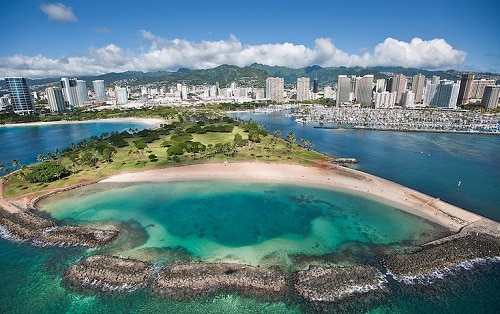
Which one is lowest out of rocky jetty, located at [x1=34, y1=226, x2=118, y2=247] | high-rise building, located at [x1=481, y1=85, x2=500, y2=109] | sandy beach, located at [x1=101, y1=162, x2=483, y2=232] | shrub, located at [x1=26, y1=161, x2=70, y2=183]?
sandy beach, located at [x1=101, y1=162, x2=483, y2=232]

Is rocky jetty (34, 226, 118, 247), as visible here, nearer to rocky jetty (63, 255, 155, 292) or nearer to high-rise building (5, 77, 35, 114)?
rocky jetty (63, 255, 155, 292)

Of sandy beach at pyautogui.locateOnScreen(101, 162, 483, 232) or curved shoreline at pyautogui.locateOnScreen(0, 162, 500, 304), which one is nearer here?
curved shoreline at pyautogui.locateOnScreen(0, 162, 500, 304)

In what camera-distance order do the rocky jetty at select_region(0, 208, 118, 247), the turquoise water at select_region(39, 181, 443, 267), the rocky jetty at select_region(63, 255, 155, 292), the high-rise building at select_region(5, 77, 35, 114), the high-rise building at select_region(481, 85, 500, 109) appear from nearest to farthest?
the rocky jetty at select_region(63, 255, 155, 292) → the turquoise water at select_region(39, 181, 443, 267) → the rocky jetty at select_region(0, 208, 118, 247) → the high-rise building at select_region(481, 85, 500, 109) → the high-rise building at select_region(5, 77, 35, 114)

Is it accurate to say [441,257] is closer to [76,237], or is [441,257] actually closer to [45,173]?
[76,237]

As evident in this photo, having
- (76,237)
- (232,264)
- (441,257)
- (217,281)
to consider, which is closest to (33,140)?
(76,237)

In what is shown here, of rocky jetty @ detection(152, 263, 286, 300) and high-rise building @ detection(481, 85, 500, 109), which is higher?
high-rise building @ detection(481, 85, 500, 109)

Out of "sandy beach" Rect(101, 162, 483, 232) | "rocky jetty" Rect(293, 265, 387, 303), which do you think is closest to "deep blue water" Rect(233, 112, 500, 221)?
"sandy beach" Rect(101, 162, 483, 232)

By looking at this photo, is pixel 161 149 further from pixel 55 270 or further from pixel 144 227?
pixel 55 270
